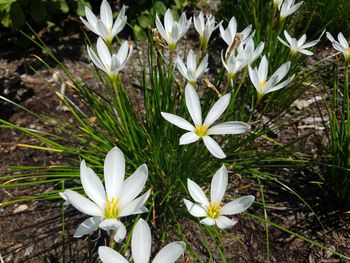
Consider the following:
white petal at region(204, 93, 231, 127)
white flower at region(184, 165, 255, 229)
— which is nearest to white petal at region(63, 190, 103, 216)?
white flower at region(184, 165, 255, 229)

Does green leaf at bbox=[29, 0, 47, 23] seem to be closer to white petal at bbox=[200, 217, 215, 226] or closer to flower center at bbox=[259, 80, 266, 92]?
flower center at bbox=[259, 80, 266, 92]

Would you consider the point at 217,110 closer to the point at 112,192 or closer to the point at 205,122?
the point at 205,122

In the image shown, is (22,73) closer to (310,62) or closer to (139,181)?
(139,181)

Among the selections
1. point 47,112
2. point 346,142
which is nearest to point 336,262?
point 346,142

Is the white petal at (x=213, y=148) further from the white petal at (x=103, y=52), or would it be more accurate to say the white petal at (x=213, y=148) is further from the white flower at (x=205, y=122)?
the white petal at (x=103, y=52)

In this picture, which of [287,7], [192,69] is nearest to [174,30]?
[192,69]

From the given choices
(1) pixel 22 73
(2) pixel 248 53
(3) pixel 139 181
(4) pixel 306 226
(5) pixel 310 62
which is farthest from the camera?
(5) pixel 310 62

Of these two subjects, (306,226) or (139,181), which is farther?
(306,226)
